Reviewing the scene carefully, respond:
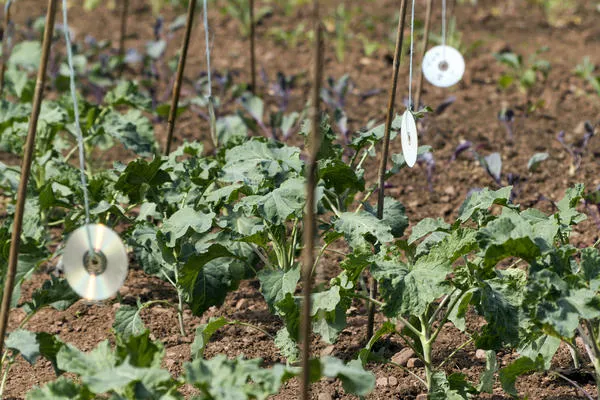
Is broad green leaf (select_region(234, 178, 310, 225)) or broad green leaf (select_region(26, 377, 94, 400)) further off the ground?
broad green leaf (select_region(234, 178, 310, 225))

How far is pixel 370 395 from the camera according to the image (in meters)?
2.89

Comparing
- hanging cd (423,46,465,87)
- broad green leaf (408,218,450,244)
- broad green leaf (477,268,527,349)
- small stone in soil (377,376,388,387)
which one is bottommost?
small stone in soil (377,376,388,387)

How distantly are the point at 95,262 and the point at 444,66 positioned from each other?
1.72 meters

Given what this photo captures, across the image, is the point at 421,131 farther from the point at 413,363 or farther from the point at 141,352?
the point at 141,352

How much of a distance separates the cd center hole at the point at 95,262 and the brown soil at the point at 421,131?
0.78 metres

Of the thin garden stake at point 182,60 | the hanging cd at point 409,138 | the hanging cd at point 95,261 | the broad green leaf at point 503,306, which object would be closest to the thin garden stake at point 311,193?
the hanging cd at point 95,261

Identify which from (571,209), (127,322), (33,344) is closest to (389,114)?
(571,209)

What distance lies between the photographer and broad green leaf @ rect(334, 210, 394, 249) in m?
2.76

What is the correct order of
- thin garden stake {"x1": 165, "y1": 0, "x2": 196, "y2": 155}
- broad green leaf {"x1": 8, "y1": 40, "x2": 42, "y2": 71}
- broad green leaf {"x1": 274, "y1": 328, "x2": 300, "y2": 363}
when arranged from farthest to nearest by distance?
broad green leaf {"x1": 8, "y1": 40, "x2": 42, "y2": 71} → thin garden stake {"x1": 165, "y1": 0, "x2": 196, "y2": 155} → broad green leaf {"x1": 274, "y1": 328, "x2": 300, "y2": 363}

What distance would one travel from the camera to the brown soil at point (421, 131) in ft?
10.3

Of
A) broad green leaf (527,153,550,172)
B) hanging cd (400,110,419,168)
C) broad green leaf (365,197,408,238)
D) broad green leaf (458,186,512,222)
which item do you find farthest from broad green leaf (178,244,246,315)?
broad green leaf (527,153,550,172)

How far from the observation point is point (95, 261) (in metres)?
2.34

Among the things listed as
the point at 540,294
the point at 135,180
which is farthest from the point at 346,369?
the point at 135,180

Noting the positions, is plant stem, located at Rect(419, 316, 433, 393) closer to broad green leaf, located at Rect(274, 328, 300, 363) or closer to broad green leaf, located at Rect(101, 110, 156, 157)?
broad green leaf, located at Rect(274, 328, 300, 363)
